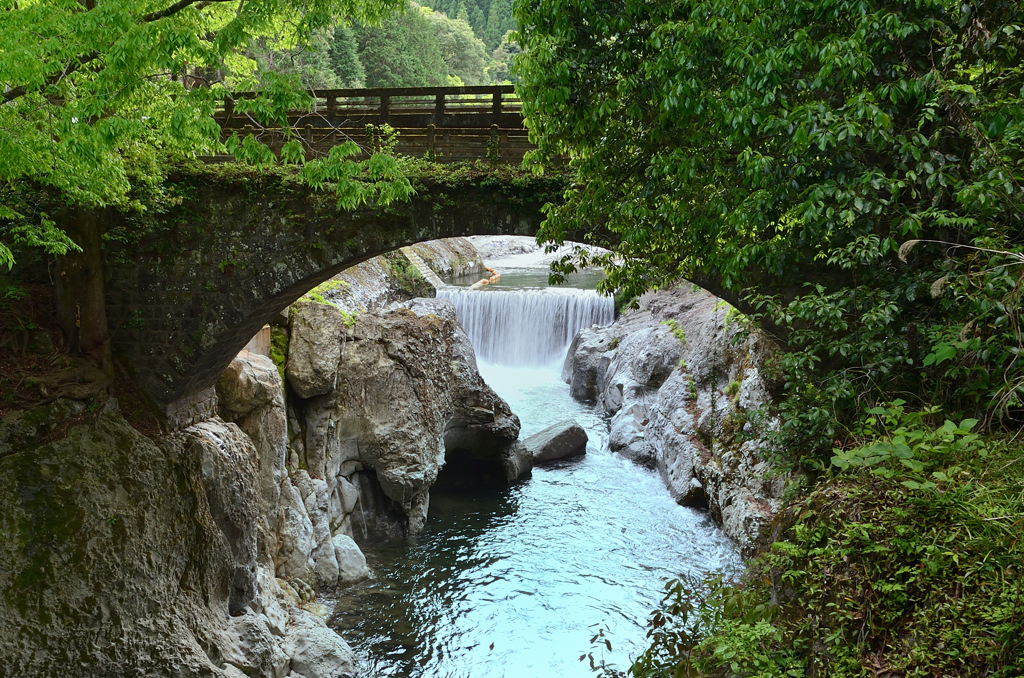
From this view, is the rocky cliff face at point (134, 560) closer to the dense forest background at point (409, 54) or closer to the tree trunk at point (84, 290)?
the tree trunk at point (84, 290)

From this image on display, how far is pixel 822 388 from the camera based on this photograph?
5.59 metres

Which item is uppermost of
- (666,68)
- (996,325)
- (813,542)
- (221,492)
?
(666,68)

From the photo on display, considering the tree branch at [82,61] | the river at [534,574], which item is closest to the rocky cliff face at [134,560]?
the river at [534,574]

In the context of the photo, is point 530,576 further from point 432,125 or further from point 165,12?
point 165,12

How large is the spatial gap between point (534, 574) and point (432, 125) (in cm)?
658

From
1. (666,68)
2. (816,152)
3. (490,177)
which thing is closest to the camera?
(816,152)

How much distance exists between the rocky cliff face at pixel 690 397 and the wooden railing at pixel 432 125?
12.1ft

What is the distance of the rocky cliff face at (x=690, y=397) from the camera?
9.95 meters

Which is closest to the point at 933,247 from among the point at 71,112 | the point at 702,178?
the point at 702,178

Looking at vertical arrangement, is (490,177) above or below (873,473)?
above

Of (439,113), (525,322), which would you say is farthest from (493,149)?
(525,322)

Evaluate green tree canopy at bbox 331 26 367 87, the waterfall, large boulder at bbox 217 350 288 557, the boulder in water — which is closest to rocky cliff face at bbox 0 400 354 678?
large boulder at bbox 217 350 288 557

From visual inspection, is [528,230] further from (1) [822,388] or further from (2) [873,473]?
(2) [873,473]

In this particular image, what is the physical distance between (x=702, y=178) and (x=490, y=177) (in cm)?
296
